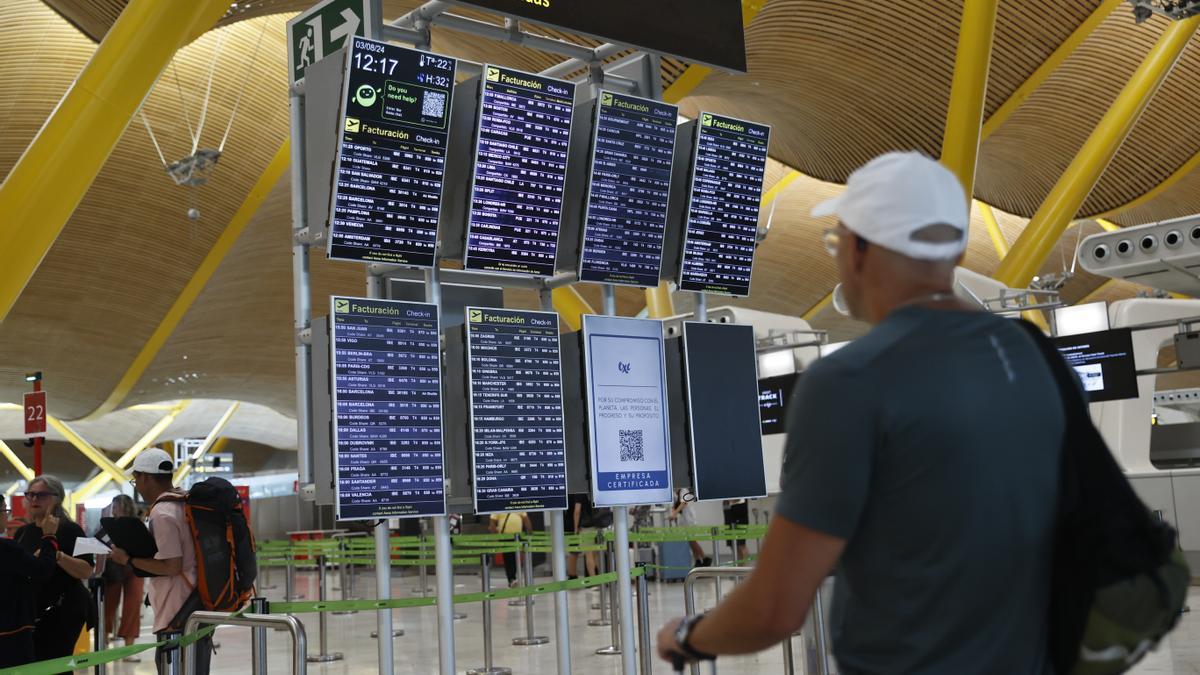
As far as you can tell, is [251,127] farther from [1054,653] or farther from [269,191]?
[1054,653]

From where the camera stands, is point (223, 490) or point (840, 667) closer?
point (840, 667)

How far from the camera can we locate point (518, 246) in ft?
21.9

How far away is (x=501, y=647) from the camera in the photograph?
13.2 m

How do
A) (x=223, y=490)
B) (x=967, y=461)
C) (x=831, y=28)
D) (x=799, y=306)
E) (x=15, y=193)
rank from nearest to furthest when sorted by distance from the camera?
1. (x=967, y=461)
2. (x=223, y=490)
3. (x=15, y=193)
4. (x=831, y=28)
5. (x=799, y=306)

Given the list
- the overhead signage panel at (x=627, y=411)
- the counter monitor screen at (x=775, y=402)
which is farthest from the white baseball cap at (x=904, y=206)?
the counter monitor screen at (x=775, y=402)

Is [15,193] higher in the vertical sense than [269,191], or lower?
lower

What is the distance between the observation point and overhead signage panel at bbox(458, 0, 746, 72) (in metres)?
6.61

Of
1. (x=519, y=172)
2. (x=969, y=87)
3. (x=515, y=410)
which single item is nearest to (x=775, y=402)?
(x=969, y=87)

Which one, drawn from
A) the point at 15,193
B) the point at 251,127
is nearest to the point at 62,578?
the point at 15,193

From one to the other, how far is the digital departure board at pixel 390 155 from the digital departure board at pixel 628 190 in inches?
40.9

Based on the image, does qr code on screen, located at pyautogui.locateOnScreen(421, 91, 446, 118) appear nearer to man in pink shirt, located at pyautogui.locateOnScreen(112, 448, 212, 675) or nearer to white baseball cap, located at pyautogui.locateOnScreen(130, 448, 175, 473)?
man in pink shirt, located at pyautogui.locateOnScreen(112, 448, 212, 675)

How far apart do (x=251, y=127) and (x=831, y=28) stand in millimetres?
13413

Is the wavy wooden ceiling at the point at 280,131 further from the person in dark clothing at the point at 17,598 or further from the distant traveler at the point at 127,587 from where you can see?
the person in dark clothing at the point at 17,598

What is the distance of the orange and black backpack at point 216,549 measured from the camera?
23.6ft
